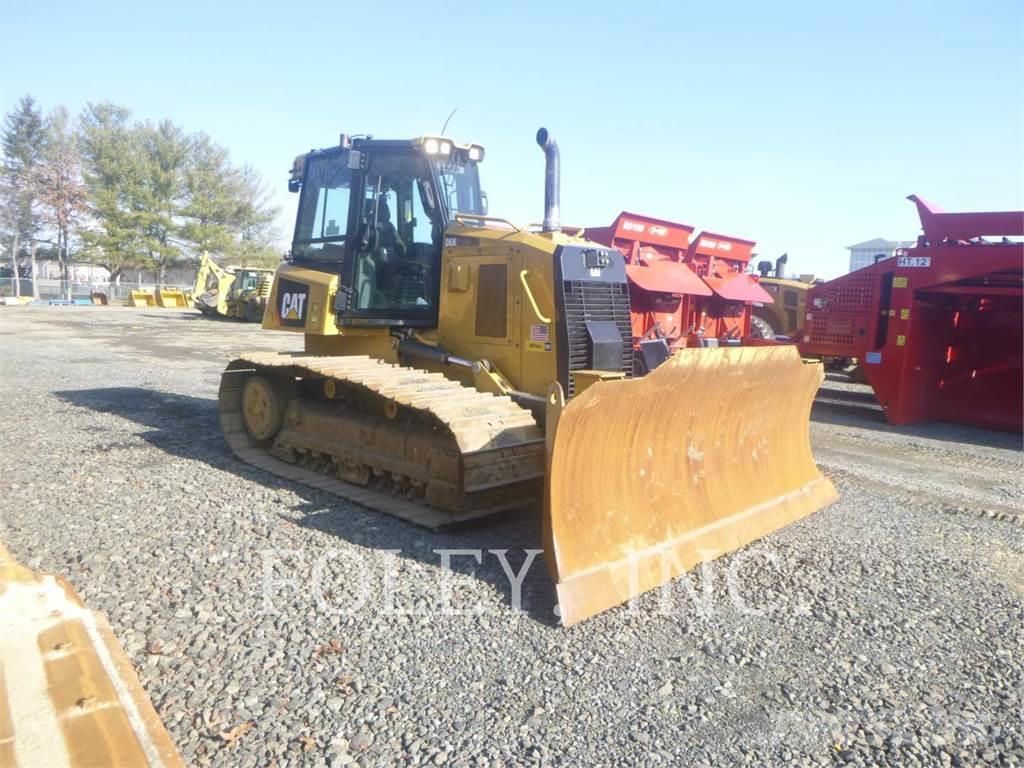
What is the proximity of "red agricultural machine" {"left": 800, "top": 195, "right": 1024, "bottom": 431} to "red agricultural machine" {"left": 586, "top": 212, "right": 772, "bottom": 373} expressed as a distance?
224 cm

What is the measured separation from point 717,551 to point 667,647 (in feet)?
4.14

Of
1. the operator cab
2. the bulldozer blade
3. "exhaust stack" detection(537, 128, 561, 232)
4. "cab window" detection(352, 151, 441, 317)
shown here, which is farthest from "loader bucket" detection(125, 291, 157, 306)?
the bulldozer blade

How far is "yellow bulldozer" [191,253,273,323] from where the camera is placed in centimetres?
3003

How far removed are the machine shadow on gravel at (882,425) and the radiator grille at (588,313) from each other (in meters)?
5.36

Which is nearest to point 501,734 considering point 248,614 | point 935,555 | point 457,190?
point 248,614

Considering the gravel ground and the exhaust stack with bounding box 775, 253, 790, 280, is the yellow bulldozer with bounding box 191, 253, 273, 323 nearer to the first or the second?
the exhaust stack with bounding box 775, 253, 790, 280

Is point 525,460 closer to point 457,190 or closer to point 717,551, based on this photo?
point 717,551

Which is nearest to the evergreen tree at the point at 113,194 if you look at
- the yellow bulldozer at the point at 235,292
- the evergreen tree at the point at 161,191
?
the evergreen tree at the point at 161,191

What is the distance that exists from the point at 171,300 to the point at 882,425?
1488 inches

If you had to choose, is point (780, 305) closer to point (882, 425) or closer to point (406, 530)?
point (882, 425)

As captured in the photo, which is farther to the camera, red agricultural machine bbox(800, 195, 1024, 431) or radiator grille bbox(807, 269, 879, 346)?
radiator grille bbox(807, 269, 879, 346)

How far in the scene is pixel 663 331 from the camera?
1248cm

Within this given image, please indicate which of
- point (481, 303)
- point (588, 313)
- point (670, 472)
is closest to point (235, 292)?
point (481, 303)

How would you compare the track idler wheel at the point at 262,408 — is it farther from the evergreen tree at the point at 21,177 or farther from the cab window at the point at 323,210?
the evergreen tree at the point at 21,177
